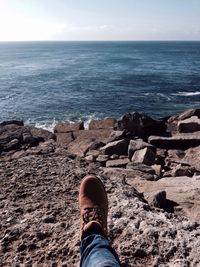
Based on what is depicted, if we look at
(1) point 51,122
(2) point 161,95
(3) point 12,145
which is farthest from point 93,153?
(2) point 161,95

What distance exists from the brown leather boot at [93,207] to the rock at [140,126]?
11597 millimetres

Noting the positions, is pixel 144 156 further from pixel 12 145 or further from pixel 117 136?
pixel 117 136

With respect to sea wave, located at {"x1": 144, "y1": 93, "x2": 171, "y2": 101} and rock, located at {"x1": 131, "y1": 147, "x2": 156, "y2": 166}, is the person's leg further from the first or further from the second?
sea wave, located at {"x1": 144, "y1": 93, "x2": 171, "y2": 101}

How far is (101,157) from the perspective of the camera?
11.8 metres

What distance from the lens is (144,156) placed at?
1085 centimetres

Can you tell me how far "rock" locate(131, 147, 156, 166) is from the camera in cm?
1074

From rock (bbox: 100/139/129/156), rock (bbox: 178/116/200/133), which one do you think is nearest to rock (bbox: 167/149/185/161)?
rock (bbox: 100/139/129/156)

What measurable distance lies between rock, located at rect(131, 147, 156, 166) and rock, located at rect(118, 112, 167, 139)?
4467 mm

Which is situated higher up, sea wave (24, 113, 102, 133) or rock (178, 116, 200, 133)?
rock (178, 116, 200, 133)

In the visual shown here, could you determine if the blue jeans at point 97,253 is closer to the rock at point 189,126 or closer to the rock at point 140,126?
the rock at point 140,126

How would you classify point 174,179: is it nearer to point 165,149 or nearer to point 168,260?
point 168,260

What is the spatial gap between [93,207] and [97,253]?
95cm

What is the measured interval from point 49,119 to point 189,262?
71.0 feet

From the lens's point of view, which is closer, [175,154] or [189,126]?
[175,154]
